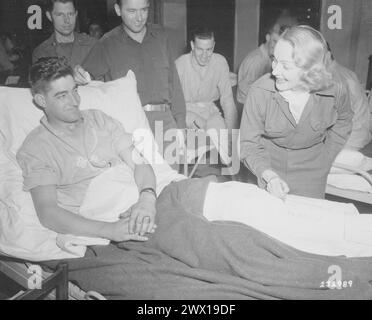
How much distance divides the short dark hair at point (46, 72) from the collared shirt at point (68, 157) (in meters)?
0.16

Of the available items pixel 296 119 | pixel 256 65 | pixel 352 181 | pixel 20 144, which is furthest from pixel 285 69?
pixel 256 65

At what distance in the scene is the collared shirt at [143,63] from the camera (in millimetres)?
2531

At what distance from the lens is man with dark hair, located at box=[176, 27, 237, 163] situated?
3.29 m

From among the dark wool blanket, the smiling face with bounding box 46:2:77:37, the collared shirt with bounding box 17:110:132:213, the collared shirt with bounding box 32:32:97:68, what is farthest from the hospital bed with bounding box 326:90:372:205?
the smiling face with bounding box 46:2:77:37

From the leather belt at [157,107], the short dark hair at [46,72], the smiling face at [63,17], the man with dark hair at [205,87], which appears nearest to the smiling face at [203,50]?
the man with dark hair at [205,87]

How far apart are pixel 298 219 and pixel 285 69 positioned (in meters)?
0.69

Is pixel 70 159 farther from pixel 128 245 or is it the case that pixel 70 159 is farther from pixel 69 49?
pixel 69 49

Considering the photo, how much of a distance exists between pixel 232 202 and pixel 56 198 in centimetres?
73

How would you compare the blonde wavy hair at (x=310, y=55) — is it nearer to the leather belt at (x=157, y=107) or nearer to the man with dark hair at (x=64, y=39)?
the leather belt at (x=157, y=107)

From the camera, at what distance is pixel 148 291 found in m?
→ 1.30
